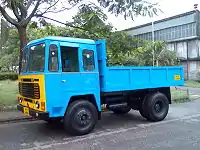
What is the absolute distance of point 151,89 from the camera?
29.5ft

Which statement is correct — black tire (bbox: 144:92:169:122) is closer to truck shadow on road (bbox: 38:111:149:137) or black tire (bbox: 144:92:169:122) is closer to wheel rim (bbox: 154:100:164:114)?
wheel rim (bbox: 154:100:164:114)

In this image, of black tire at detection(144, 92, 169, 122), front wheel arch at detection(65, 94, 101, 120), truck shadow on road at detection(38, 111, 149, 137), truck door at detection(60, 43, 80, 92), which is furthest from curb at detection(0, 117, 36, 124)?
black tire at detection(144, 92, 169, 122)

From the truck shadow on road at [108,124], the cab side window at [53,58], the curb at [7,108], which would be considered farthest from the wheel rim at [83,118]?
the curb at [7,108]

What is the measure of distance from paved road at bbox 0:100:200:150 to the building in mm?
22046

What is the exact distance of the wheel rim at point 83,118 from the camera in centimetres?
700

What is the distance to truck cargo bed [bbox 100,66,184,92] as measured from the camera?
25.3 ft

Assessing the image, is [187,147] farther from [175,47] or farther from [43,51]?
[175,47]

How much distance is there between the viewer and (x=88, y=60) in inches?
291

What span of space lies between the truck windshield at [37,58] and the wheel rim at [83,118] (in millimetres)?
1486

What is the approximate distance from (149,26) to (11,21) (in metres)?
27.0

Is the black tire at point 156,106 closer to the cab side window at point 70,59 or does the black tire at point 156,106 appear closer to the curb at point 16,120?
the cab side window at point 70,59

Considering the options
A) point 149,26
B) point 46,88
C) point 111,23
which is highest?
point 149,26

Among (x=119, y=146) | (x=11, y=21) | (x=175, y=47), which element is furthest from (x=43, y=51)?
(x=175, y=47)

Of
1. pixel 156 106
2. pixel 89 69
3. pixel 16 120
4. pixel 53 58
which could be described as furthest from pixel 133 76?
pixel 16 120
